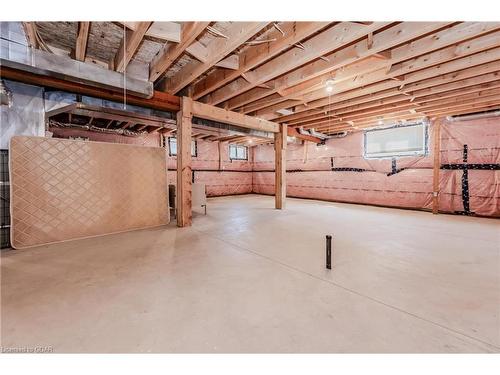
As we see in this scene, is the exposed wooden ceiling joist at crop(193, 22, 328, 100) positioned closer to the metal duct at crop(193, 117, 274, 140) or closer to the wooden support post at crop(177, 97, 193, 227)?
the wooden support post at crop(177, 97, 193, 227)

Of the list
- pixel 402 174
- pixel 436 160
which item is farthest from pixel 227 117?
pixel 436 160

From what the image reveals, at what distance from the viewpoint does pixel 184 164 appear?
398 cm

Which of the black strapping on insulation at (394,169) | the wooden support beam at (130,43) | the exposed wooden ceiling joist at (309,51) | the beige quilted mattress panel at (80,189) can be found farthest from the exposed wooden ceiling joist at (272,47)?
the black strapping on insulation at (394,169)

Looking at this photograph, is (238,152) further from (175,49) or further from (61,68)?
(61,68)

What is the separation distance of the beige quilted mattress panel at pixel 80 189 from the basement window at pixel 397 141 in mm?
6040

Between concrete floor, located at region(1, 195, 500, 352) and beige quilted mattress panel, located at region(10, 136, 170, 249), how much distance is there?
342mm

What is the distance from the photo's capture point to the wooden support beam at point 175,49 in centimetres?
212

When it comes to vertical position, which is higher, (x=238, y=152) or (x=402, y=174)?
(x=238, y=152)

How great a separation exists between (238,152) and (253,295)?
8.98 metres

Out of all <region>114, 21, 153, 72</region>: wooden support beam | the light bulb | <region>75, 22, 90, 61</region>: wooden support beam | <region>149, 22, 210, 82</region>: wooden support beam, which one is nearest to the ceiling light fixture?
the light bulb

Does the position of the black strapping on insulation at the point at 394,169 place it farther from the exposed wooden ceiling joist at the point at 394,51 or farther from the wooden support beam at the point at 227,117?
the exposed wooden ceiling joist at the point at 394,51

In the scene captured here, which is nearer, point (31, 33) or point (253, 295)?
point (253, 295)

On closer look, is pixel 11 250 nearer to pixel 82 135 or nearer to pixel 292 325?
pixel 292 325

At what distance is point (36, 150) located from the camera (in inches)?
116
